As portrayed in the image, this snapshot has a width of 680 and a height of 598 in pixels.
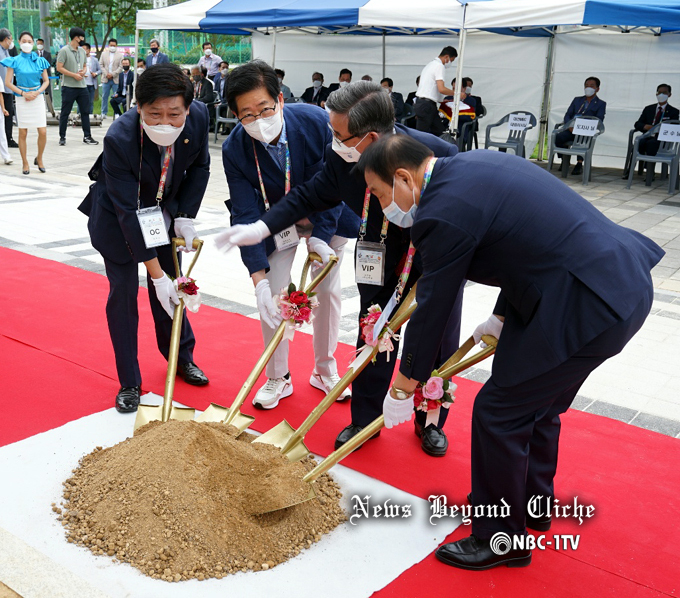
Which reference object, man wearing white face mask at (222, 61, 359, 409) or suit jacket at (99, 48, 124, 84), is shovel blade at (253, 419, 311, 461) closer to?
man wearing white face mask at (222, 61, 359, 409)

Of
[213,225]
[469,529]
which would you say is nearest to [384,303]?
[469,529]

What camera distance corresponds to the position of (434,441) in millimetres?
2898

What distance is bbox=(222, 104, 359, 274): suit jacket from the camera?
301cm

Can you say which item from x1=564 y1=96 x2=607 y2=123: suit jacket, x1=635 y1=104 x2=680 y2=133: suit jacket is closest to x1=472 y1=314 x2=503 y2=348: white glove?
x1=635 y1=104 x2=680 y2=133: suit jacket

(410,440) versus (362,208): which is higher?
(362,208)

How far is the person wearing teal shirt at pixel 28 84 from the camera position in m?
9.01

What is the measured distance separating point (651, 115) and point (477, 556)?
10197 millimetres

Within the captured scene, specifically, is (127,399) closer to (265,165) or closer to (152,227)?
(152,227)

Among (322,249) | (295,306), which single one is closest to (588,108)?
(322,249)

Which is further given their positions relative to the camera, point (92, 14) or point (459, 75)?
point (92, 14)

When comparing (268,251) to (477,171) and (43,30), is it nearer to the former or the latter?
(477,171)

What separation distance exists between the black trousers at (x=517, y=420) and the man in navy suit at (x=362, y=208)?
1.01 ft

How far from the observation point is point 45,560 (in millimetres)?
2127

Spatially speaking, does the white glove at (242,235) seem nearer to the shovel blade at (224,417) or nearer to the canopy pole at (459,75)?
the shovel blade at (224,417)
